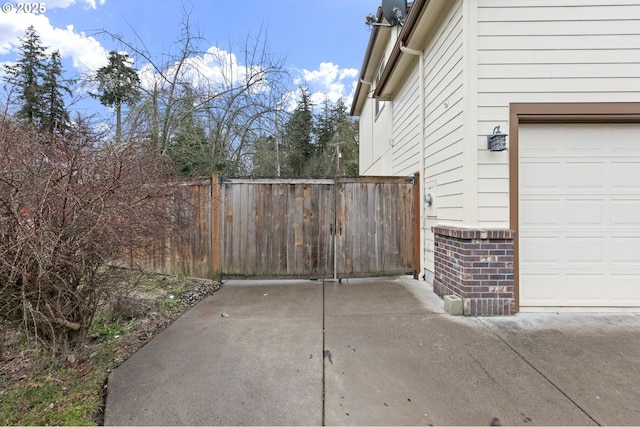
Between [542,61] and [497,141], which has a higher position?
[542,61]

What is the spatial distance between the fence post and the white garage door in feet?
14.9

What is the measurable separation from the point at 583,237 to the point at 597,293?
723 mm

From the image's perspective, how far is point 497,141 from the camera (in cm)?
368

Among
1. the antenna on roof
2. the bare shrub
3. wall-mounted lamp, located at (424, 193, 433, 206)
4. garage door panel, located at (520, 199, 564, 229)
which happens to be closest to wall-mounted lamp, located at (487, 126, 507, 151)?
garage door panel, located at (520, 199, 564, 229)

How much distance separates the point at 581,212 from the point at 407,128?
3406mm

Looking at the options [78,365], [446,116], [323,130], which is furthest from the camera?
[323,130]

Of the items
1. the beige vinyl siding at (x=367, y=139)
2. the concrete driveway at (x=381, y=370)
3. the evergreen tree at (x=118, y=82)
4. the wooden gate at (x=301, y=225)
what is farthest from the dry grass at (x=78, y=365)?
the beige vinyl siding at (x=367, y=139)

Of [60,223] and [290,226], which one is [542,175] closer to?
[290,226]

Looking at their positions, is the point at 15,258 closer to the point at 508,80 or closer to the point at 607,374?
the point at 607,374

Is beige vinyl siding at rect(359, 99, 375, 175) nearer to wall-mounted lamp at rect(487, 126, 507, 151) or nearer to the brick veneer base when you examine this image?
wall-mounted lamp at rect(487, 126, 507, 151)

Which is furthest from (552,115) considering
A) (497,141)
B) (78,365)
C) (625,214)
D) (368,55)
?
(368,55)

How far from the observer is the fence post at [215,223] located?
543 centimetres

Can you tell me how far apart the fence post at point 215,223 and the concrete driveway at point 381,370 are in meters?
1.52

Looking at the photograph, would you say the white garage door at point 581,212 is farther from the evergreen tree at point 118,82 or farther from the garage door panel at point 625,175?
the evergreen tree at point 118,82
